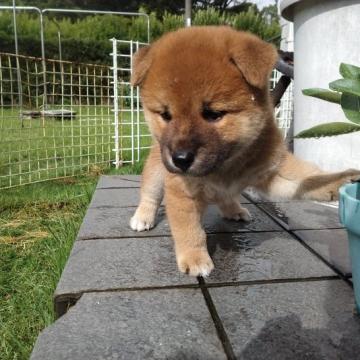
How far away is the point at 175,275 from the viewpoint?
151cm

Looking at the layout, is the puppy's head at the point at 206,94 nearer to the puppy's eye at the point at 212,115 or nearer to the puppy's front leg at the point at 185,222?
the puppy's eye at the point at 212,115

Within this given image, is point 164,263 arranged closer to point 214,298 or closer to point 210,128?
point 214,298

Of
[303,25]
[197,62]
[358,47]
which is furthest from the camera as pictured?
[303,25]

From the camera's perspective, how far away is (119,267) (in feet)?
5.10

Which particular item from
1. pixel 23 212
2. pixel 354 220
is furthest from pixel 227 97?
pixel 23 212

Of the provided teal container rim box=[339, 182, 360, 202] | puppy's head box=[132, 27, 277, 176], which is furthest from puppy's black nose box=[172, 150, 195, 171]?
teal container rim box=[339, 182, 360, 202]

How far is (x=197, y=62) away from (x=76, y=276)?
2.57 ft

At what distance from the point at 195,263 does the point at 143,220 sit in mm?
555

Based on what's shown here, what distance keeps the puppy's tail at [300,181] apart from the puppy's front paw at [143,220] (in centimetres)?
52

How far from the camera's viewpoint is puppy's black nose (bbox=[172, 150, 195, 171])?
1.38 metres

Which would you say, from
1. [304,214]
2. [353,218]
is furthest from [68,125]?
[353,218]

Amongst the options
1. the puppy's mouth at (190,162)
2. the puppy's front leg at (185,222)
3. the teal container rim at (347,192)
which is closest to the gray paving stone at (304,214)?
the puppy's front leg at (185,222)

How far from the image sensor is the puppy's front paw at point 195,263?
150 centimetres

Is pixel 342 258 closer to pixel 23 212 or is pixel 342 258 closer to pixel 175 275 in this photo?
pixel 175 275
